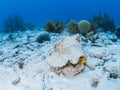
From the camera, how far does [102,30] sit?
10430 millimetres

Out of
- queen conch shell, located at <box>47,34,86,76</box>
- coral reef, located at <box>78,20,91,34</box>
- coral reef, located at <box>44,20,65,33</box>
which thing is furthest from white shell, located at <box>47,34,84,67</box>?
coral reef, located at <box>44,20,65,33</box>

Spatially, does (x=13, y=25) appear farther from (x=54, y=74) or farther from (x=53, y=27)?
(x=54, y=74)

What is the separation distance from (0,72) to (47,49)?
5.80ft

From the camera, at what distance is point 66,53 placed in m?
4.73

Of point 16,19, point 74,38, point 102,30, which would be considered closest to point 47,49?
point 74,38

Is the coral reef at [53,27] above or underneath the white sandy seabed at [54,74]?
above

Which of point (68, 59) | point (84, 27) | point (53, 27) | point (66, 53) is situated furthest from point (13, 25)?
point (68, 59)

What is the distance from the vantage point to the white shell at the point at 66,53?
15.0ft

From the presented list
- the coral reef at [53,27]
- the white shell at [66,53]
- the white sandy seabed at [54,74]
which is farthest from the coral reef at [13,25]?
the white shell at [66,53]

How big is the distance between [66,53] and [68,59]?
20 centimetres

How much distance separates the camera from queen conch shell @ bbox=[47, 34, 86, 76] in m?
4.54

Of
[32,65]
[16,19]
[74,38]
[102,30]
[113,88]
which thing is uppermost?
[16,19]

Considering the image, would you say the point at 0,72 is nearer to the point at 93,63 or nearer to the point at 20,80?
the point at 20,80

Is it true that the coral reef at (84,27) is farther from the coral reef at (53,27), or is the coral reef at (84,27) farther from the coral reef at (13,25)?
the coral reef at (13,25)
